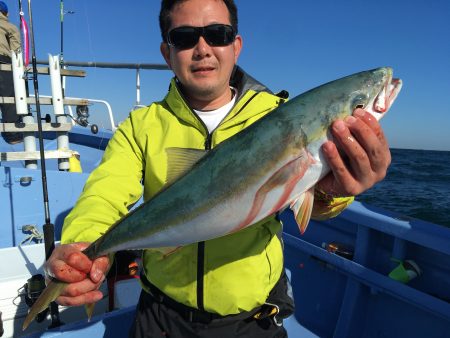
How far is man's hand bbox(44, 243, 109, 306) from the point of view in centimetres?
179

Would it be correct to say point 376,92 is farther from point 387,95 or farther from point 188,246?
point 188,246

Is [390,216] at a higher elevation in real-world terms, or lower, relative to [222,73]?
lower

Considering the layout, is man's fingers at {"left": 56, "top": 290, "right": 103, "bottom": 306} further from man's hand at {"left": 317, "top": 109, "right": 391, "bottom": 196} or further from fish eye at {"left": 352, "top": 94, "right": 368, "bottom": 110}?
fish eye at {"left": 352, "top": 94, "right": 368, "bottom": 110}

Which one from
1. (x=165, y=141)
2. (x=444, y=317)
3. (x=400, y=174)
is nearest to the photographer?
(x=165, y=141)

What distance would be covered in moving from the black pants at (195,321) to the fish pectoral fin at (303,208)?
2.28 ft

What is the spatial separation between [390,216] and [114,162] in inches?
103

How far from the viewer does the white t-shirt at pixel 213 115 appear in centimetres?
256

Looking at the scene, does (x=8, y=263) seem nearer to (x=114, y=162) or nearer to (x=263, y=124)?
(x=114, y=162)

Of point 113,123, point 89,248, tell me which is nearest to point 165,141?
point 89,248

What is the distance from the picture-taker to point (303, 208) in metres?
2.00

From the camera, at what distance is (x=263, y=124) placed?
1.97 m

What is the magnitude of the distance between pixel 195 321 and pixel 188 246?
1.58ft

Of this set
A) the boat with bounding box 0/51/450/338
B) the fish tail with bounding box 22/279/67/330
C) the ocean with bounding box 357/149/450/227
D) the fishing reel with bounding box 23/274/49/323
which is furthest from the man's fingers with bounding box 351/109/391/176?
the ocean with bounding box 357/149/450/227

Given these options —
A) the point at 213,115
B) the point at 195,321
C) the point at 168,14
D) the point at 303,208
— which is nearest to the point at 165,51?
the point at 168,14
